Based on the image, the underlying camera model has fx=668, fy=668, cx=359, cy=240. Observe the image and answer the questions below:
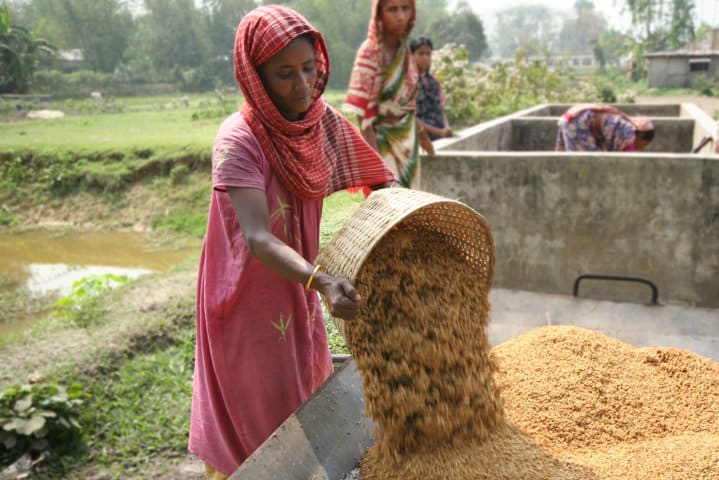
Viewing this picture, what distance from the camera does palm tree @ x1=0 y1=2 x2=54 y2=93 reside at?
1169 cm

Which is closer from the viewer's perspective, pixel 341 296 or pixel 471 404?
pixel 341 296

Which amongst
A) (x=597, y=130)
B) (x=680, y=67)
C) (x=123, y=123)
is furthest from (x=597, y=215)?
(x=680, y=67)

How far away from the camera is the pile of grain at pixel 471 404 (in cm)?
182

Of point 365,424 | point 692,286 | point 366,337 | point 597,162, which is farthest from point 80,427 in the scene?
point 692,286

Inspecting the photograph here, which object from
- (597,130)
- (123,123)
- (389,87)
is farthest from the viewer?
(123,123)

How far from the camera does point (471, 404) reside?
1924 millimetres

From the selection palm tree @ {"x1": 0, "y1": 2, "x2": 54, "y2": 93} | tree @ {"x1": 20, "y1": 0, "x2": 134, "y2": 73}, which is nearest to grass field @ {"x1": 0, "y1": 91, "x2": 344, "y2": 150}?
palm tree @ {"x1": 0, "y1": 2, "x2": 54, "y2": 93}

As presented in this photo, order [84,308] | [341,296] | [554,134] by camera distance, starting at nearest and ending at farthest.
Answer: [341,296]
[84,308]
[554,134]

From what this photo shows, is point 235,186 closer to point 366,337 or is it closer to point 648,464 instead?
point 366,337

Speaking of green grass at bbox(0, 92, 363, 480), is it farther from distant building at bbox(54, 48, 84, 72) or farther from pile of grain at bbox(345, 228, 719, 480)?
distant building at bbox(54, 48, 84, 72)

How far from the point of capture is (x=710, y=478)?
1.84m

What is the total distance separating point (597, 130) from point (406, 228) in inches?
150

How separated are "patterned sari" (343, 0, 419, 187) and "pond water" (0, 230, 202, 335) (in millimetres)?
5467

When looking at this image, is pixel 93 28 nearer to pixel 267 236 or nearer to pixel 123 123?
pixel 123 123
